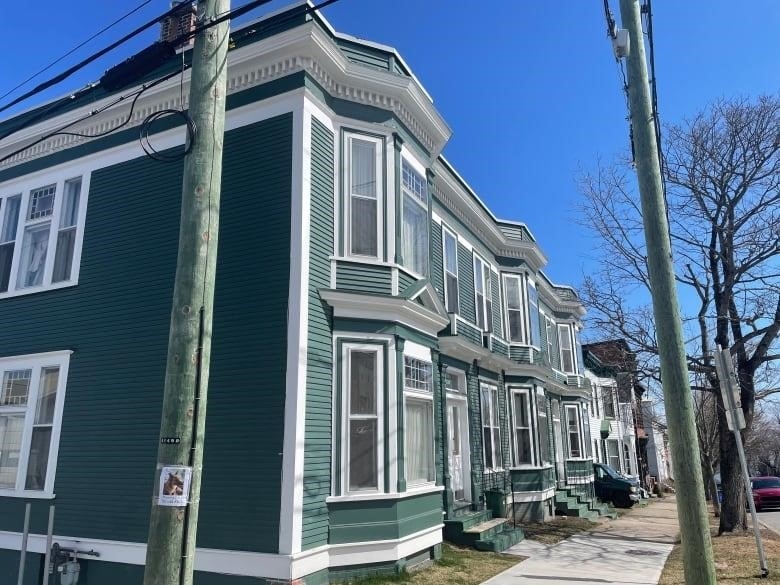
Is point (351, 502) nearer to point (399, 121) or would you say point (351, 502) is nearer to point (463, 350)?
point (463, 350)

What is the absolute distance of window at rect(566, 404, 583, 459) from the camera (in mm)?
24997

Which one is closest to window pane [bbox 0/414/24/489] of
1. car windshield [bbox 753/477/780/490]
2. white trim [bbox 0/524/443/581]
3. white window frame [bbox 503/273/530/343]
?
white trim [bbox 0/524/443/581]

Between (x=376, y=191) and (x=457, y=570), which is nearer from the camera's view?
(x=457, y=570)

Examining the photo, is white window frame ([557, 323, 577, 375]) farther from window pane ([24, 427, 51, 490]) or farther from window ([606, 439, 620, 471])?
window pane ([24, 427, 51, 490])

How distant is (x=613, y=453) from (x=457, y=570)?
3418 cm

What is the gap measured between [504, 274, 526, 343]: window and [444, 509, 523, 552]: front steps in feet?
23.5

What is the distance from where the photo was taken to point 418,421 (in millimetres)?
10828

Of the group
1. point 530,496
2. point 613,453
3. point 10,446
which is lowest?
point 530,496

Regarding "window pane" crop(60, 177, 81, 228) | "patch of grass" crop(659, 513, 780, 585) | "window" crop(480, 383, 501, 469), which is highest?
"window pane" crop(60, 177, 81, 228)

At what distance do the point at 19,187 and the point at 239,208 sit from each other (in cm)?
602

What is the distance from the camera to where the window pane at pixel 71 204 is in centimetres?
1161

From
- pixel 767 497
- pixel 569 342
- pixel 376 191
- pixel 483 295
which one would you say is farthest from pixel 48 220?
pixel 767 497

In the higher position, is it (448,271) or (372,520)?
Result: (448,271)

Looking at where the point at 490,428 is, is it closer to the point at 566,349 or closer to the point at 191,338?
the point at 566,349
